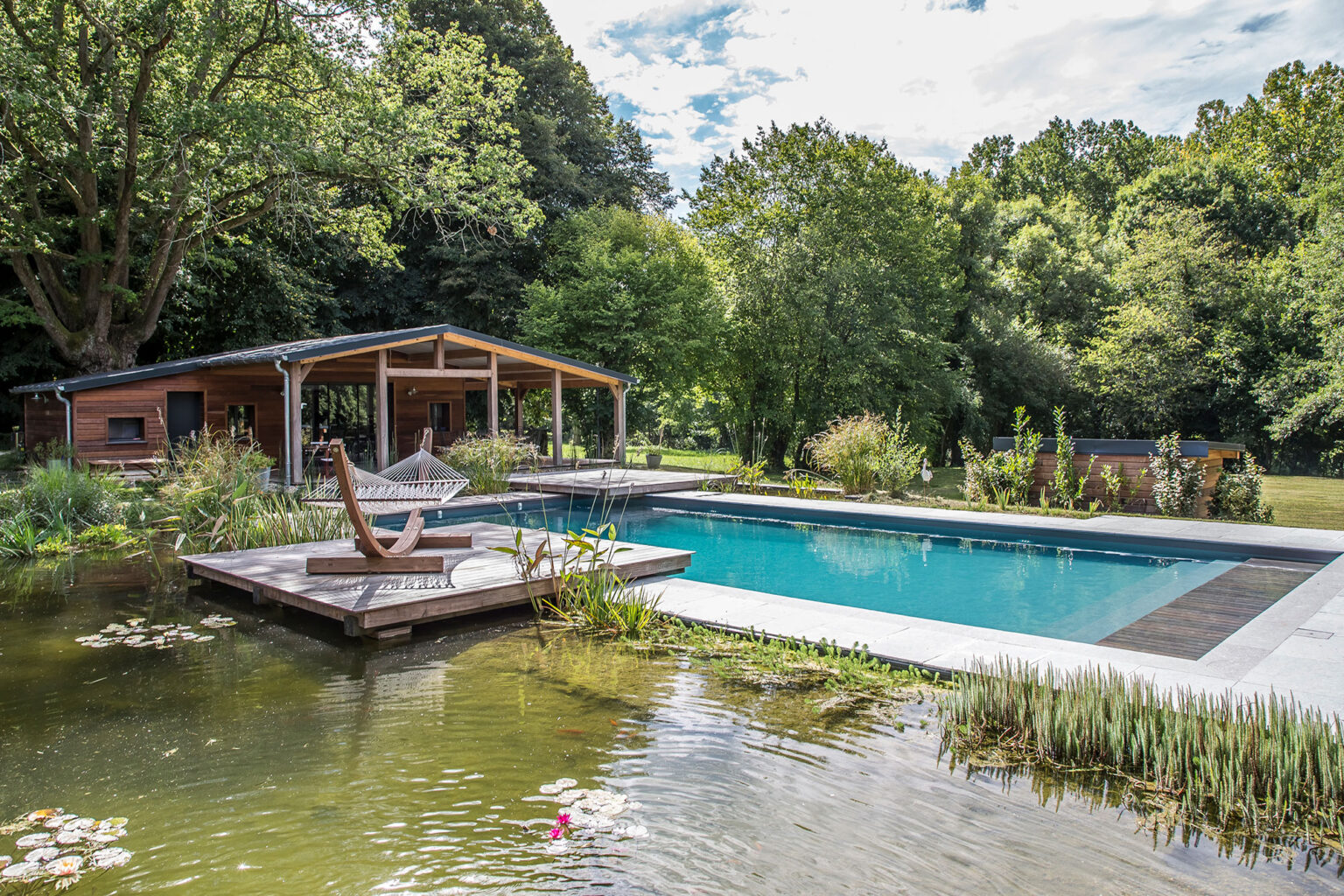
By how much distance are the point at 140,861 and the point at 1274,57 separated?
34.0m

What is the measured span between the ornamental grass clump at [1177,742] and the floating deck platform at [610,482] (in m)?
8.09

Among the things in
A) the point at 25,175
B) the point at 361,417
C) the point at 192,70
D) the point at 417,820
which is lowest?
the point at 417,820

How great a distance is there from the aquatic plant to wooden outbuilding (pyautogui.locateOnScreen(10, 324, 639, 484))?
8315 mm

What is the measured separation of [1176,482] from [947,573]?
14.4ft

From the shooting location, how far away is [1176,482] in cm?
978

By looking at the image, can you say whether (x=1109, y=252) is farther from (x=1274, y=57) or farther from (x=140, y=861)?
(x=140, y=861)

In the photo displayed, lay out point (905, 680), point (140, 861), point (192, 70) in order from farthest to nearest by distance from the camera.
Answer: point (192, 70) < point (905, 680) < point (140, 861)

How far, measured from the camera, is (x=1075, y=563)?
777cm

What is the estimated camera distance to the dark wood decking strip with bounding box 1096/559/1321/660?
475cm

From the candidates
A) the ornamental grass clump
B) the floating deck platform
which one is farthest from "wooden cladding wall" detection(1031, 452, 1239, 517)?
the ornamental grass clump

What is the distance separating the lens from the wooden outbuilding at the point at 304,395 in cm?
1226

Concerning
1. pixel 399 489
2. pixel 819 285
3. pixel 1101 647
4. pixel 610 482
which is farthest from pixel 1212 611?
pixel 819 285

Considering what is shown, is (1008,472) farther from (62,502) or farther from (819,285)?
(62,502)

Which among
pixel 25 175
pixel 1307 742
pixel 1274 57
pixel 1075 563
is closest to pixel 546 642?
pixel 1307 742
